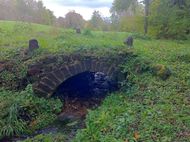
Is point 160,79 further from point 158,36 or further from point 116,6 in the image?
point 116,6

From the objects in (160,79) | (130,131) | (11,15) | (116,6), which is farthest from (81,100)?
(11,15)

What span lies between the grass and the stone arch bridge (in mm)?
364

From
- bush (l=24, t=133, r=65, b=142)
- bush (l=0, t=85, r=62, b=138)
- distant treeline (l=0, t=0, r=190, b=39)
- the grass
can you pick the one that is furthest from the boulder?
distant treeline (l=0, t=0, r=190, b=39)

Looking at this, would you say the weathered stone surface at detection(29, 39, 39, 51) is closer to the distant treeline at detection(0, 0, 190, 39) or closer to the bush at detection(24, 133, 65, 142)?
the bush at detection(24, 133, 65, 142)

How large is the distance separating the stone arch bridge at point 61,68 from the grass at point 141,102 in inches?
14.3

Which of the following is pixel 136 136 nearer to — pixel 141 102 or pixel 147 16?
pixel 141 102

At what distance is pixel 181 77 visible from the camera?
1165 centimetres

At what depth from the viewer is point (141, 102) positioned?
10.1 m

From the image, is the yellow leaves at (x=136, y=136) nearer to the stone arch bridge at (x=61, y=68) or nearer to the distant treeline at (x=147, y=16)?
the stone arch bridge at (x=61, y=68)

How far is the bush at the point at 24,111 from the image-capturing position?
403 inches

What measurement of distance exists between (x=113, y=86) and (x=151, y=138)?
19.4 ft

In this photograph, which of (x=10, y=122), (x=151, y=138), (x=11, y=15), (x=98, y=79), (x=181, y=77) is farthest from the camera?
(x=11, y=15)

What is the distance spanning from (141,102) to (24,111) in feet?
12.6

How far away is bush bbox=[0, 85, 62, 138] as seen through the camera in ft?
33.6
